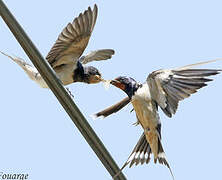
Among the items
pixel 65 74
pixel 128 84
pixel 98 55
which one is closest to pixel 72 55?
pixel 65 74

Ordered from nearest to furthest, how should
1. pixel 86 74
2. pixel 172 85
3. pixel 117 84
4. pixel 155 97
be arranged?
1. pixel 172 85
2. pixel 155 97
3. pixel 117 84
4. pixel 86 74

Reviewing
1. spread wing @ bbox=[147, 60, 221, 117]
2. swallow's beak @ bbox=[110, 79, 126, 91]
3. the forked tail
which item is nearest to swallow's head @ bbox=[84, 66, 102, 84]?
swallow's beak @ bbox=[110, 79, 126, 91]

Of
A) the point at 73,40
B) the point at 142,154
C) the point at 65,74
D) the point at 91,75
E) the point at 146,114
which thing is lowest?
the point at 142,154

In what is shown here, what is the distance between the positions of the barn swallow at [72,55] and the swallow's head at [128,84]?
48 cm

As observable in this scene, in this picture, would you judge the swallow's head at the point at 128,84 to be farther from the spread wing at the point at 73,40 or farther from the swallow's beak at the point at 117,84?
the spread wing at the point at 73,40

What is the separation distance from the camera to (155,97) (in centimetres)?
328

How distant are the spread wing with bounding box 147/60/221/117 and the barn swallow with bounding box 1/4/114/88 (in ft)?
2.33

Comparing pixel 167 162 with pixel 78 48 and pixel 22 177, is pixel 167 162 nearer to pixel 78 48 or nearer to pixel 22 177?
pixel 22 177

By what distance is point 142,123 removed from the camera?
129 inches

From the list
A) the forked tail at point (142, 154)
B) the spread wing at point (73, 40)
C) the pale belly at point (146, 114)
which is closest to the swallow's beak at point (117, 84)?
the pale belly at point (146, 114)

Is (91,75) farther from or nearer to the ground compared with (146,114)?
farther from the ground

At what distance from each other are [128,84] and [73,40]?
0.74 m

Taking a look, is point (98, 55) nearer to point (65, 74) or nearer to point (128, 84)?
point (65, 74)

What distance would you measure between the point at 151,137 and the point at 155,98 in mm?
237
